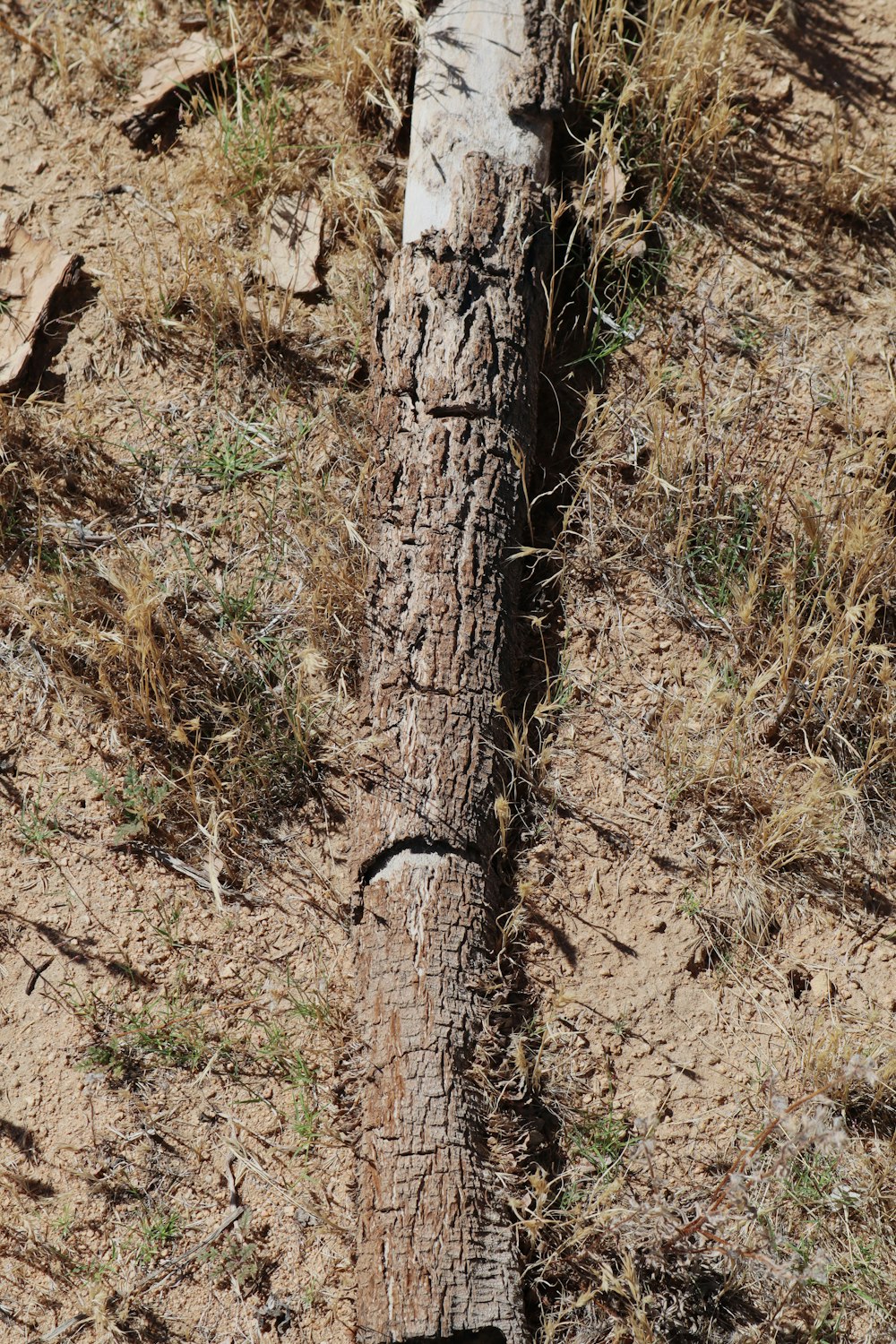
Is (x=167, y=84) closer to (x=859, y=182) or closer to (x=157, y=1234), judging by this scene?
(x=859, y=182)

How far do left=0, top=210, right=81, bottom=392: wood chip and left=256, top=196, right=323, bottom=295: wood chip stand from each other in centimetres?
65

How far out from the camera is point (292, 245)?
11.8 feet

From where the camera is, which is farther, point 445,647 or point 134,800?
point 134,800

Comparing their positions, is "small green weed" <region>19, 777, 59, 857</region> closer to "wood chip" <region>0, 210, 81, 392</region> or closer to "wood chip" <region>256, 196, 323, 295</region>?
"wood chip" <region>0, 210, 81, 392</region>

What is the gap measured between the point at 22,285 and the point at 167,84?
0.91m

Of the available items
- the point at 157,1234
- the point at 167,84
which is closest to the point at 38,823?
the point at 157,1234

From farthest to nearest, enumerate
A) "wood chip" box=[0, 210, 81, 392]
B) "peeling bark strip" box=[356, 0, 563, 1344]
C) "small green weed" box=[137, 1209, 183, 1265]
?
1. "wood chip" box=[0, 210, 81, 392]
2. "small green weed" box=[137, 1209, 183, 1265]
3. "peeling bark strip" box=[356, 0, 563, 1344]

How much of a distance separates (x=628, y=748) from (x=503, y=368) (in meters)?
1.13

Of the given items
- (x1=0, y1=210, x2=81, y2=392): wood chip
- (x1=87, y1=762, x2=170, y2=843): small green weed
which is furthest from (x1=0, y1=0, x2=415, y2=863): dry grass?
(x1=0, y1=210, x2=81, y2=392): wood chip

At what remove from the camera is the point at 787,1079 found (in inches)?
108

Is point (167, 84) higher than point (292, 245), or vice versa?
point (167, 84)

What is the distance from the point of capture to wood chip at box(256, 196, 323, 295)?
11.7 feet

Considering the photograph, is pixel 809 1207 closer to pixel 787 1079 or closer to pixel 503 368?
pixel 787 1079

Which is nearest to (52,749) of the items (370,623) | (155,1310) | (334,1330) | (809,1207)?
(370,623)
